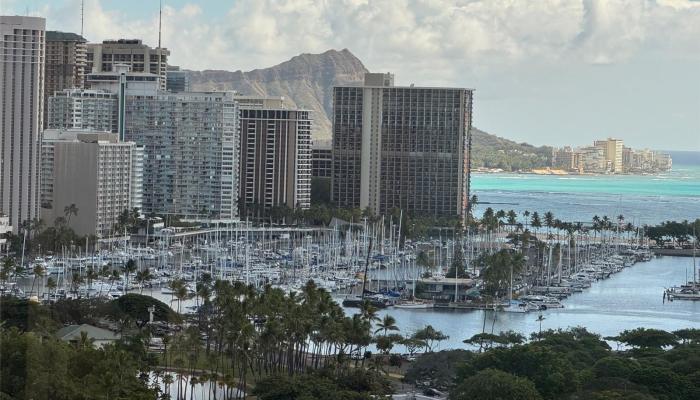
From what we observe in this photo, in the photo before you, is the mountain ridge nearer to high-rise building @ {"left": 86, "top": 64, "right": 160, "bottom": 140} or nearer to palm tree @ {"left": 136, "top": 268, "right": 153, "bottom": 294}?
high-rise building @ {"left": 86, "top": 64, "right": 160, "bottom": 140}

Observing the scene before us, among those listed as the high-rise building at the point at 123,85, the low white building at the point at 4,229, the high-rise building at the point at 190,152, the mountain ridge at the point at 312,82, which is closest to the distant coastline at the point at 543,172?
the mountain ridge at the point at 312,82

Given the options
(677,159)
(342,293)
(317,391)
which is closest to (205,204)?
(342,293)

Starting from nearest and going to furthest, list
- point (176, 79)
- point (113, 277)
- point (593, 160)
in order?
point (113, 277)
point (176, 79)
point (593, 160)

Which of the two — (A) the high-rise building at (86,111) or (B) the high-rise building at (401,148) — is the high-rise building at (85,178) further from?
(B) the high-rise building at (401,148)

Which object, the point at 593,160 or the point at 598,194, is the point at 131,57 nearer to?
the point at 598,194

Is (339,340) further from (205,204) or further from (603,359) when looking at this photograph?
(205,204)

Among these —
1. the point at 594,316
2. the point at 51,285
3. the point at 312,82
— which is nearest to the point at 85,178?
the point at 51,285
